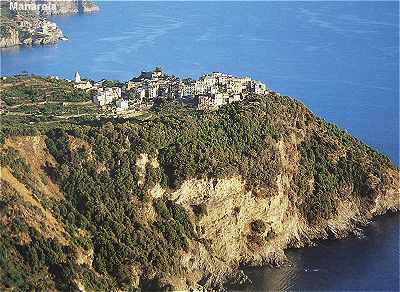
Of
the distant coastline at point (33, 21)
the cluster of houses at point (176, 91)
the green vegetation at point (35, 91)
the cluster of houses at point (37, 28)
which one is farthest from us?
the cluster of houses at point (37, 28)

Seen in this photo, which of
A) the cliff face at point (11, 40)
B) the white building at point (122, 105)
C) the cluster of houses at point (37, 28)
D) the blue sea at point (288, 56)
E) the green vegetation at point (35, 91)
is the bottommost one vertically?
the cliff face at point (11, 40)

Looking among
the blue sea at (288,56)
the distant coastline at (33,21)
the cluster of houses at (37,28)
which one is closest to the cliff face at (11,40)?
the distant coastline at (33,21)

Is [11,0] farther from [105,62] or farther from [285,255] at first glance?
[285,255]

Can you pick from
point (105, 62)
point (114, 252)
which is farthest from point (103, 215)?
point (105, 62)

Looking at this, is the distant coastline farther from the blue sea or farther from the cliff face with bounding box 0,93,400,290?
the cliff face with bounding box 0,93,400,290

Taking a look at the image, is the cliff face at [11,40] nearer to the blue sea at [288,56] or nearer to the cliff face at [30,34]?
the cliff face at [30,34]

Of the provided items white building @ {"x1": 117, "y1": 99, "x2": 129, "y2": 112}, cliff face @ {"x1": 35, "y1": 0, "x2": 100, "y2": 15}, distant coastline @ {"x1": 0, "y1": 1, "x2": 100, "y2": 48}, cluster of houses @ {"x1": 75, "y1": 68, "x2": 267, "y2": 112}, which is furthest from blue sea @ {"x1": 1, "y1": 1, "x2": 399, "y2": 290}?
white building @ {"x1": 117, "y1": 99, "x2": 129, "y2": 112}

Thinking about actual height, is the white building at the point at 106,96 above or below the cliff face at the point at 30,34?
above
